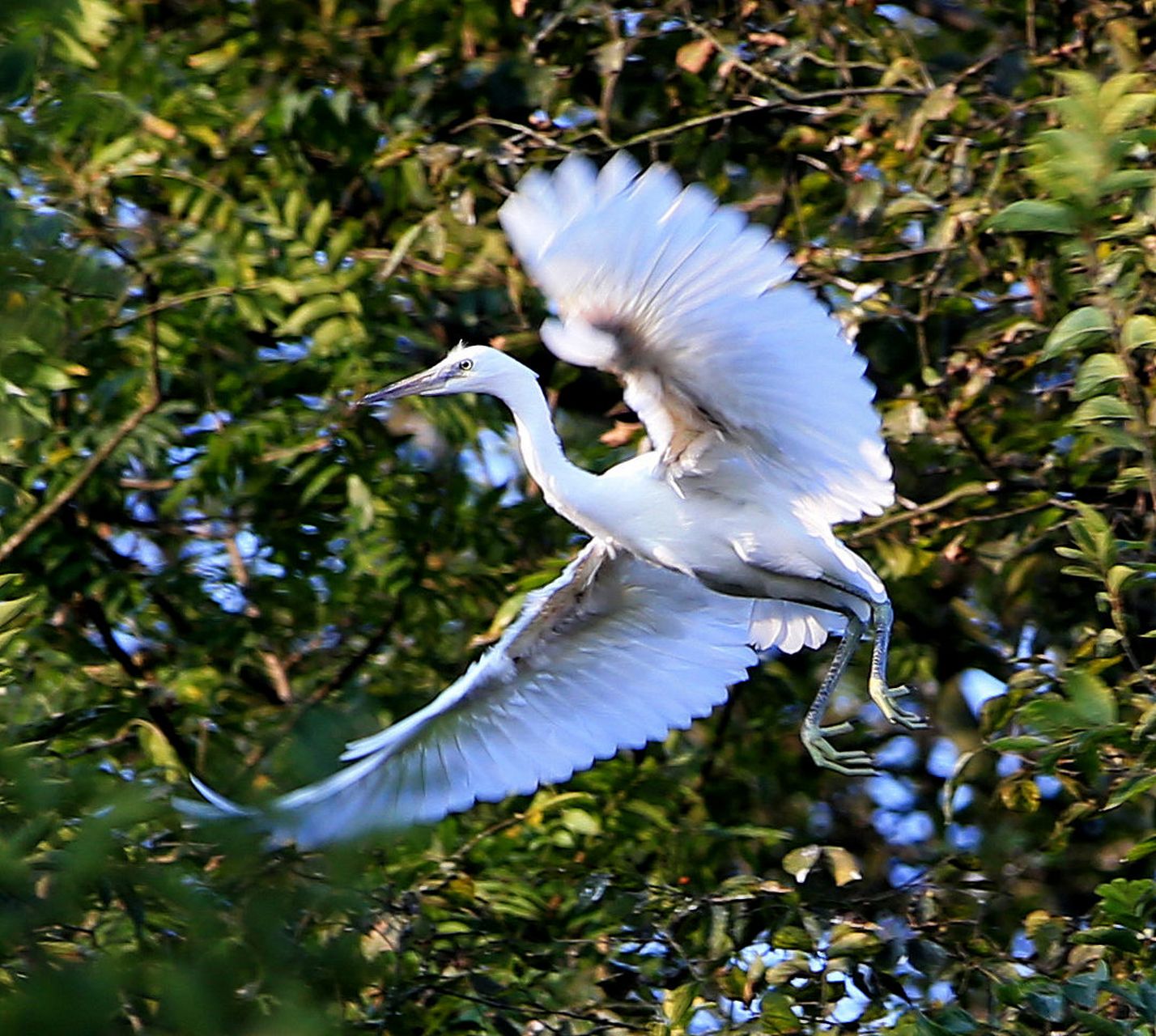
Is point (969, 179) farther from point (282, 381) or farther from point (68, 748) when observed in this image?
point (68, 748)

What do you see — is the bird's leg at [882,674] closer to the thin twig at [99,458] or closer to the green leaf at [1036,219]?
the green leaf at [1036,219]

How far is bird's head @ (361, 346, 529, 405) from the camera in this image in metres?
3.93

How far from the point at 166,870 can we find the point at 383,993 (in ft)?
6.29

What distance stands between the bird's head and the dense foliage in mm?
543

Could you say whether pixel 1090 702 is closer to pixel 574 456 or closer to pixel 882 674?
pixel 882 674

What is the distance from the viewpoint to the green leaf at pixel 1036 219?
10.2ft

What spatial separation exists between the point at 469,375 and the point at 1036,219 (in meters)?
1.33

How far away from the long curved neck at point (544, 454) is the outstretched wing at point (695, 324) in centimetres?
19

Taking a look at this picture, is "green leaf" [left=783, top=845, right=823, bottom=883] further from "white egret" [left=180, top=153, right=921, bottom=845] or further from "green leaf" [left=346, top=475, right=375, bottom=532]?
"green leaf" [left=346, top=475, right=375, bottom=532]

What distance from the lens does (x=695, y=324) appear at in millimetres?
3383

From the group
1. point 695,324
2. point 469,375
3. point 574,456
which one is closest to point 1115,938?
point 695,324

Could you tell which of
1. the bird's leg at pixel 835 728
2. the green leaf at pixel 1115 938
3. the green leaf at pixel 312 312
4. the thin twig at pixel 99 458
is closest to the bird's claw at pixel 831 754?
the bird's leg at pixel 835 728

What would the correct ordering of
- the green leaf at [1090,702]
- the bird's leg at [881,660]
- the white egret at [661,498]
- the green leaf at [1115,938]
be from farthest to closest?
the bird's leg at [881,660], the white egret at [661,498], the green leaf at [1090,702], the green leaf at [1115,938]

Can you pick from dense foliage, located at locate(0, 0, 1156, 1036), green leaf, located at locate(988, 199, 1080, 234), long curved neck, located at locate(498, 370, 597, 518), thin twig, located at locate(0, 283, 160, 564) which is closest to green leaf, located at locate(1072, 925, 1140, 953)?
dense foliage, located at locate(0, 0, 1156, 1036)
